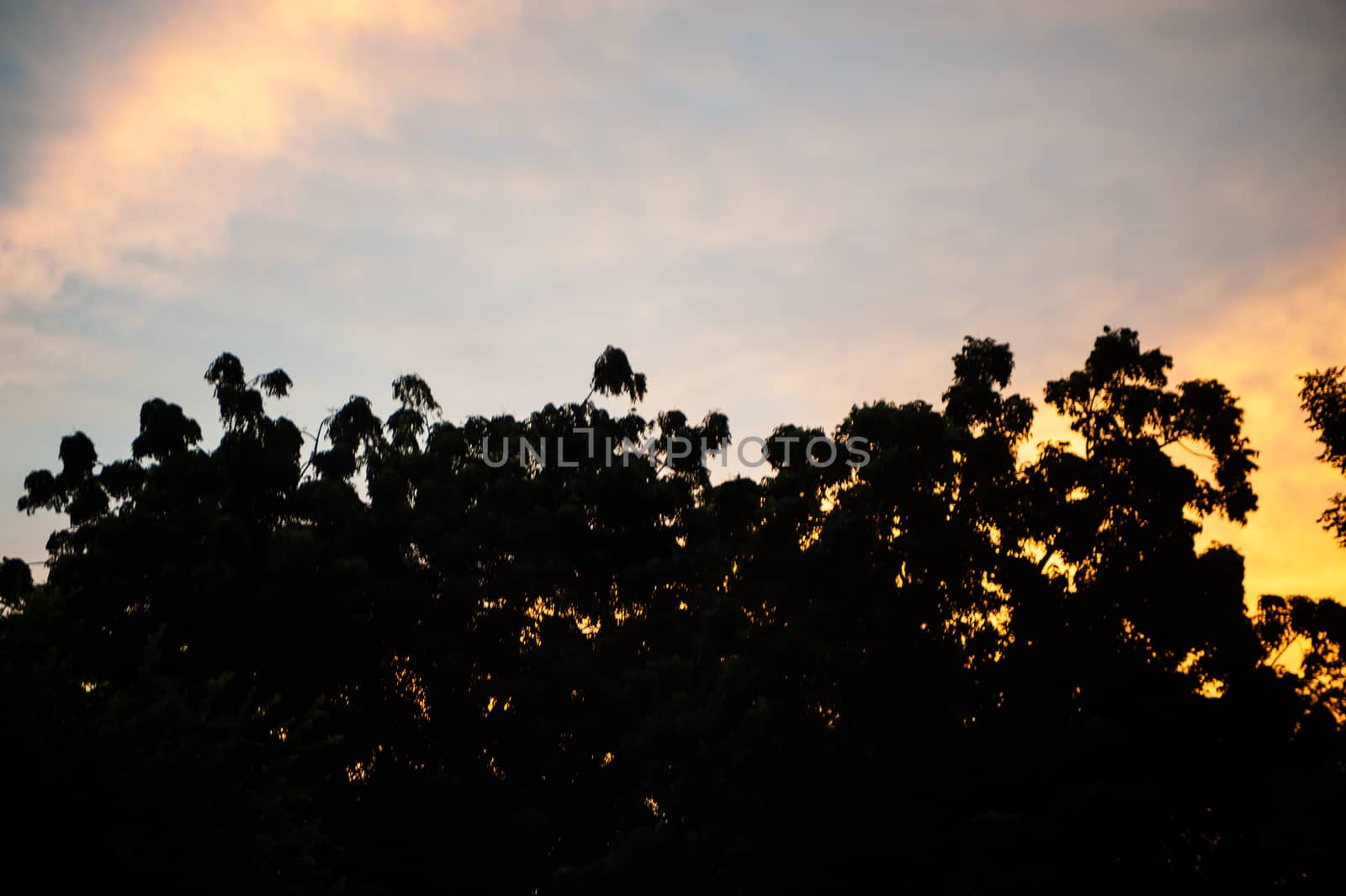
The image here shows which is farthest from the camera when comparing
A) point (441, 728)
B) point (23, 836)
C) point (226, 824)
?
point (441, 728)

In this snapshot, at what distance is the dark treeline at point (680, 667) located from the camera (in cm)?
1217

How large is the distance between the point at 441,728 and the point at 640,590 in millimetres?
5952

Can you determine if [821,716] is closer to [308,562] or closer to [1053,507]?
[1053,507]

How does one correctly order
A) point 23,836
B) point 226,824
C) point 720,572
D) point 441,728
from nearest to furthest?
point 23,836
point 226,824
point 720,572
point 441,728

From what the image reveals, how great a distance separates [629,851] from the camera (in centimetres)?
2131

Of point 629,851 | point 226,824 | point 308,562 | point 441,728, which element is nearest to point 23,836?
point 226,824

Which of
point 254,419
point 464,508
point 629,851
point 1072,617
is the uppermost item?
point 254,419

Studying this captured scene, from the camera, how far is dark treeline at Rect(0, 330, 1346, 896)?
39.9ft

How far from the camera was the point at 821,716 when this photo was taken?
20.3 m

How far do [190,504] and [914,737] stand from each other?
16.7 meters

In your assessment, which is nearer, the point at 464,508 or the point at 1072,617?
the point at 1072,617

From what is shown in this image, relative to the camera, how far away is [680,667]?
23812 mm

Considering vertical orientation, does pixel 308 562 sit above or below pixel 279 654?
above

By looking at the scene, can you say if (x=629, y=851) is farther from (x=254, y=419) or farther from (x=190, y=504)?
(x=254, y=419)
